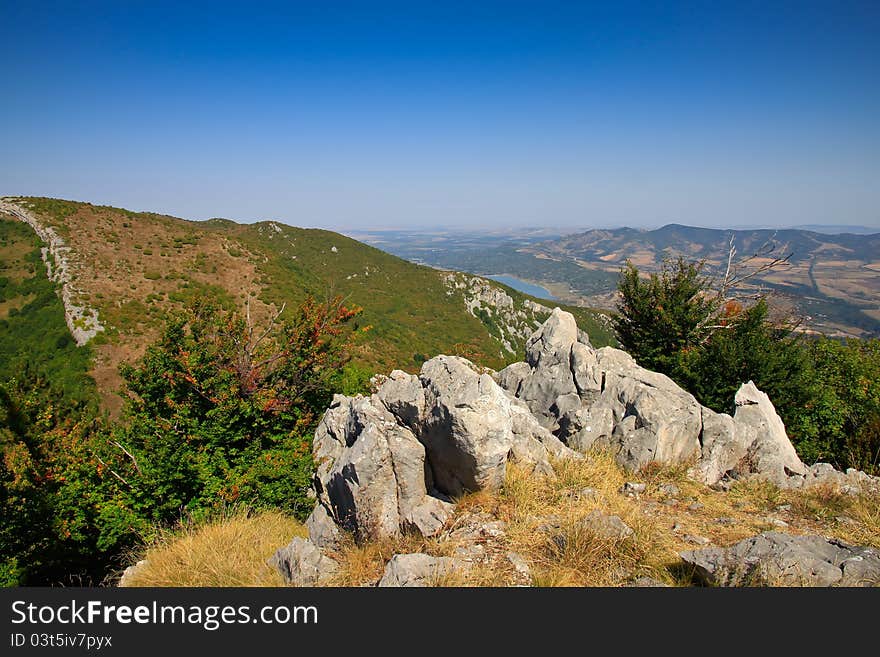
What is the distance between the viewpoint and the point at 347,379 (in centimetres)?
1436

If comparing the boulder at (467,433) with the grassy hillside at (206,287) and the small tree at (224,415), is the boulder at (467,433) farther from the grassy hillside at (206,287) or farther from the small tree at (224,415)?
the grassy hillside at (206,287)

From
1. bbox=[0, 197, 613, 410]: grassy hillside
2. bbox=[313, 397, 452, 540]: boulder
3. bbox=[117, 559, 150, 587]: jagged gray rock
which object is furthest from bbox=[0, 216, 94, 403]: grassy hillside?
bbox=[313, 397, 452, 540]: boulder

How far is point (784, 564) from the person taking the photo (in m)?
4.18

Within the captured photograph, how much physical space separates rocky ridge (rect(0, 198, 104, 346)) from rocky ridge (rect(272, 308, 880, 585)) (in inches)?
1058

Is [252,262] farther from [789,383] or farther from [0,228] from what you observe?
[789,383]

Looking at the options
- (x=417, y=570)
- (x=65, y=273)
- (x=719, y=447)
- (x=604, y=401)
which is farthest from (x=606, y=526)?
(x=65, y=273)

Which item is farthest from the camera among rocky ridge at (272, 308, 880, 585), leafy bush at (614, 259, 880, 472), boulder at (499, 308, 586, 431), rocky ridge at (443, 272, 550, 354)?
rocky ridge at (443, 272, 550, 354)

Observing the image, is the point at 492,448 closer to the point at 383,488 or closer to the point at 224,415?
the point at 383,488

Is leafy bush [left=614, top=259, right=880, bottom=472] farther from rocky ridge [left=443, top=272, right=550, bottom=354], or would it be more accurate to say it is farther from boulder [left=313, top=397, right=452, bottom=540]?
rocky ridge [left=443, top=272, right=550, bottom=354]

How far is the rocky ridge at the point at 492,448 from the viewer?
16.7 feet

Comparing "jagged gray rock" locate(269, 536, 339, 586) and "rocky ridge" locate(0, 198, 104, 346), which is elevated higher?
"rocky ridge" locate(0, 198, 104, 346)

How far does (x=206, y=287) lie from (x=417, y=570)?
3924cm

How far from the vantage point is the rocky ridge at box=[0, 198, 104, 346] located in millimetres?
27109

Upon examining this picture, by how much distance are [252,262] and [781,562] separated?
4941 cm
